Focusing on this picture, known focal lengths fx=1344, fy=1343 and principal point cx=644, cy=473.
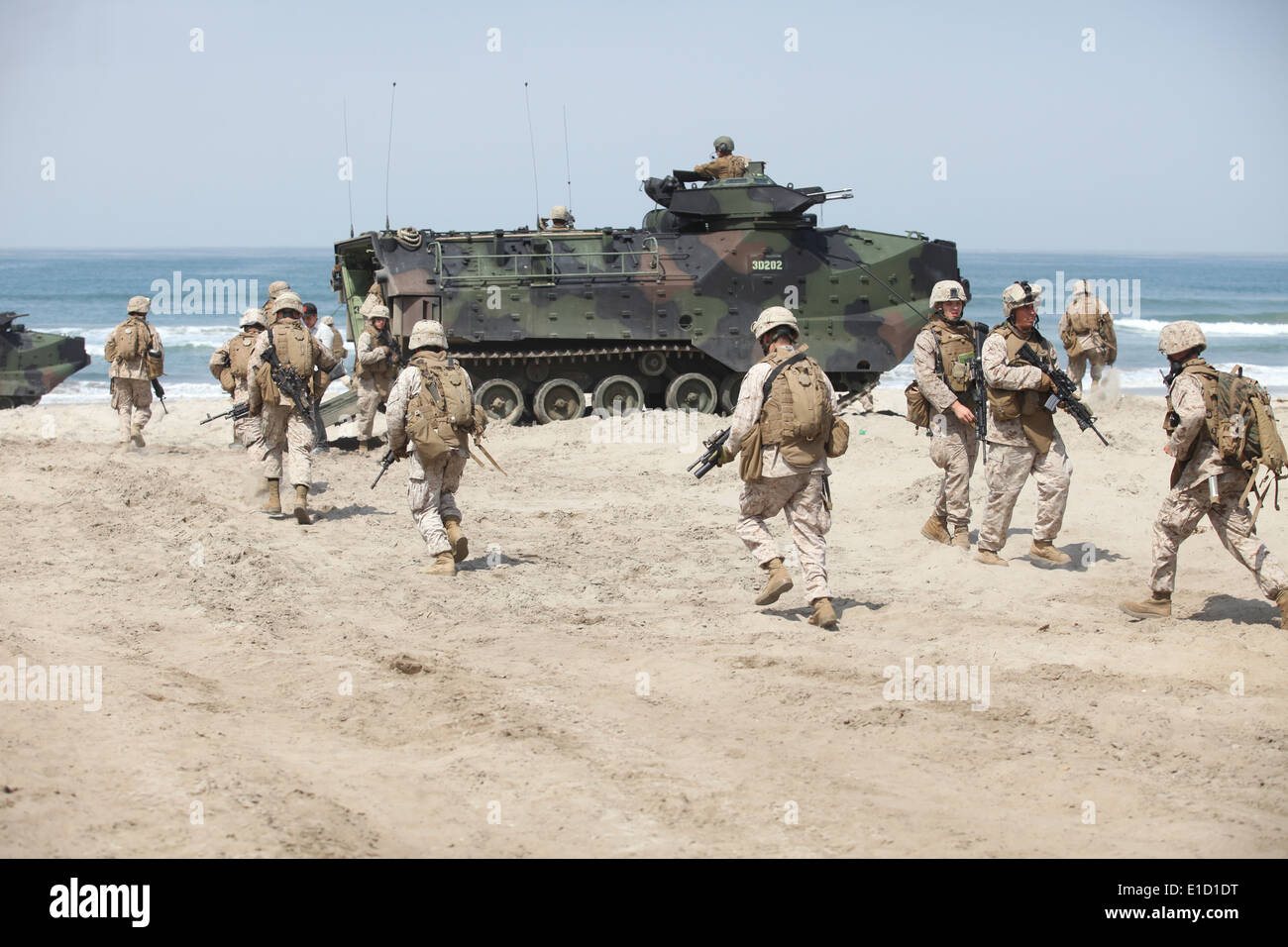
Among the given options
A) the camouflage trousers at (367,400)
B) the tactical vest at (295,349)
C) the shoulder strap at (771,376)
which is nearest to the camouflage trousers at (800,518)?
the shoulder strap at (771,376)

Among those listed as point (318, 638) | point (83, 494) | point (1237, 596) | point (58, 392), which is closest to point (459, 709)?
point (318, 638)

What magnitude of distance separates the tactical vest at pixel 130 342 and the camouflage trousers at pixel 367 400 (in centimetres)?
224

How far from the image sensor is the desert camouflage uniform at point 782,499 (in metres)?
7.28

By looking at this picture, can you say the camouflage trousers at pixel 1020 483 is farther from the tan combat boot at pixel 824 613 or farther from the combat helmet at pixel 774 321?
the combat helmet at pixel 774 321

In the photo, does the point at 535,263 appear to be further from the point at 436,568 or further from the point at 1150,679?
the point at 1150,679

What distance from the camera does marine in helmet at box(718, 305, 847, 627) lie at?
23.6 ft

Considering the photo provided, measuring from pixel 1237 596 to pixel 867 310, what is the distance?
31.2 feet

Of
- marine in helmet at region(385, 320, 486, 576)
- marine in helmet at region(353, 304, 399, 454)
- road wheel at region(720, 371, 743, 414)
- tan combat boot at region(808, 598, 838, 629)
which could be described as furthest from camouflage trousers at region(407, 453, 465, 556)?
road wheel at region(720, 371, 743, 414)

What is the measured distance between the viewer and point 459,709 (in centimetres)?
602

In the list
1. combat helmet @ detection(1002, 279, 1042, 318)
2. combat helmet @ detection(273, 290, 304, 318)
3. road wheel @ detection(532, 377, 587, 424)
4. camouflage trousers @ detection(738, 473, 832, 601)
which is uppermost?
combat helmet @ detection(273, 290, 304, 318)

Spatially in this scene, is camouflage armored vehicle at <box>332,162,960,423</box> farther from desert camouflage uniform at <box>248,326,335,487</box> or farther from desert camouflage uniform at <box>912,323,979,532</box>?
desert camouflage uniform at <box>912,323,979,532</box>

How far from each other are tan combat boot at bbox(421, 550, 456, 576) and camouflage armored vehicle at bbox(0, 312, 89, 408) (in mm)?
14072

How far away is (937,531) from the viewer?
964 centimetres

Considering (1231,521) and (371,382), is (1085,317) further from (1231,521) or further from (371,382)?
(1231,521)
